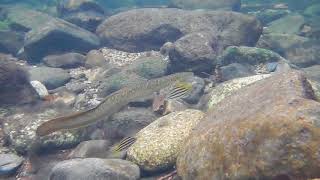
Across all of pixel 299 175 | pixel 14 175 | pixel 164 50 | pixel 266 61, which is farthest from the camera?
pixel 164 50

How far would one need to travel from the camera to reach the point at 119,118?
7.41 meters

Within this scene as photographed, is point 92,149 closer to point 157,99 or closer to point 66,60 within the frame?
point 157,99

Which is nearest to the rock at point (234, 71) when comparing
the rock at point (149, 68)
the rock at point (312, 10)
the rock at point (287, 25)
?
the rock at point (149, 68)

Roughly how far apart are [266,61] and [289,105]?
7043 millimetres

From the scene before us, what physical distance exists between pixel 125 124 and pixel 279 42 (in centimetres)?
865

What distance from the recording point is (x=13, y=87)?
348 inches

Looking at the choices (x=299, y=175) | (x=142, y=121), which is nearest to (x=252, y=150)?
(x=299, y=175)

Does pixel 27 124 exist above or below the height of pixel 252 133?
below

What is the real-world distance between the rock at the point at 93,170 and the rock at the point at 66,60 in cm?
768

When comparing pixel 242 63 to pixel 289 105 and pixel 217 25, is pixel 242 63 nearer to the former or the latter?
pixel 217 25

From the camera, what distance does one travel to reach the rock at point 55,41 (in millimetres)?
13383

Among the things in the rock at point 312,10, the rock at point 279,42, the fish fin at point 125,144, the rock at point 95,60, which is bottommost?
the rock at point 312,10

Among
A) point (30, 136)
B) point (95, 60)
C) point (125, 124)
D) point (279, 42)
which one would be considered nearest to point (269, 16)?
point (279, 42)

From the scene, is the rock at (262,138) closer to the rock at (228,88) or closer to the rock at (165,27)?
the rock at (228,88)
